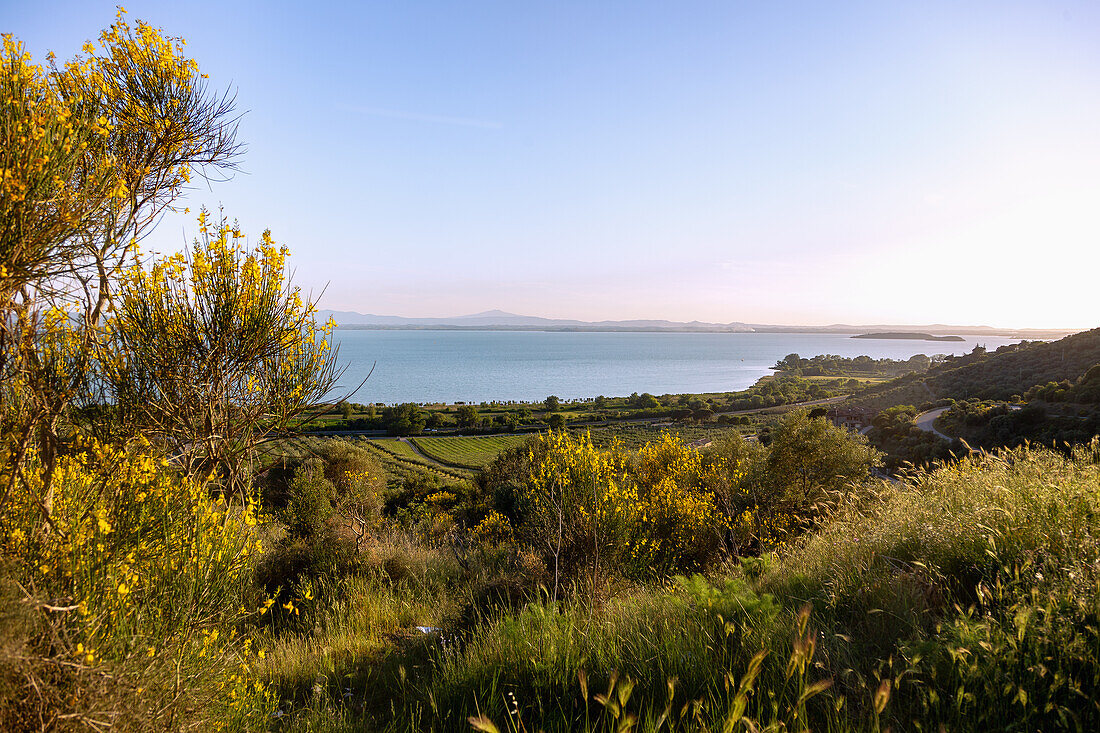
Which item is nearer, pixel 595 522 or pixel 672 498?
pixel 595 522

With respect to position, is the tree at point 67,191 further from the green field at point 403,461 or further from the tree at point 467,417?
the tree at point 467,417

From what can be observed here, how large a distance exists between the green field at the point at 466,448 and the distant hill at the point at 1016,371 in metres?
43.0

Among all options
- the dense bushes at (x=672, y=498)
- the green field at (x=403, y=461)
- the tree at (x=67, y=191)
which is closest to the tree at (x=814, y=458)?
the dense bushes at (x=672, y=498)

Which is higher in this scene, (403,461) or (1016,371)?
(1016,371)

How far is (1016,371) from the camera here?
38.5m

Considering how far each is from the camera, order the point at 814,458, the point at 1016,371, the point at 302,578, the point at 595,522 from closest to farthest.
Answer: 1. the point at 595,522
2. the point at 302,578
3. the point at 814,458
4. the point at 1016,371

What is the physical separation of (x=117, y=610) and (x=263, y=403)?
9.02 ft

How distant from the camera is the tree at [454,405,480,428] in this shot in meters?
81.4

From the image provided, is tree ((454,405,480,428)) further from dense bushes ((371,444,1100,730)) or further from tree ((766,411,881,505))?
dense bushes ((371,444,1100,730))

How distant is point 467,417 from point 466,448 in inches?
696

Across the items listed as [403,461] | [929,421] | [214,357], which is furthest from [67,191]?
[403,461]

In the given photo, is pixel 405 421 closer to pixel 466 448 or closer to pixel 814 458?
pixel 466 448

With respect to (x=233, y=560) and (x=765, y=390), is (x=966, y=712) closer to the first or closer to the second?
(x=233, y=560)

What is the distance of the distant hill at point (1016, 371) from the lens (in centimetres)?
3369
